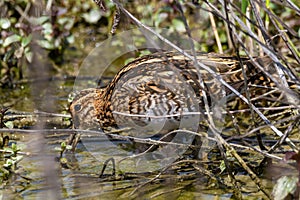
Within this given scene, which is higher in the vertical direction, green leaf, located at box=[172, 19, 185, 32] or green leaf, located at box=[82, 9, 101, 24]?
green leaf, located at box=[82, 9, 101, 24]

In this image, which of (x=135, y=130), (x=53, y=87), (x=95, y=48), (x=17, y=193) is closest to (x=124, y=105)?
(x=135, y=130)

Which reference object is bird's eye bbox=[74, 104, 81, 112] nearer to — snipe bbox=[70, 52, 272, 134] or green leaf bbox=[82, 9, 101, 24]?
snipe bbox=[70, 52, 272, 134]

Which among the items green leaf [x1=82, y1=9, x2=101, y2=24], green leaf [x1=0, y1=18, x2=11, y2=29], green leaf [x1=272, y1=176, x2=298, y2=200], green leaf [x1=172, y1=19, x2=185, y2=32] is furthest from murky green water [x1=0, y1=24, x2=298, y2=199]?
green leaf [x1=82, y1=9, x2=101, y2=24]

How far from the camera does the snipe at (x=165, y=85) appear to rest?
3877 mm

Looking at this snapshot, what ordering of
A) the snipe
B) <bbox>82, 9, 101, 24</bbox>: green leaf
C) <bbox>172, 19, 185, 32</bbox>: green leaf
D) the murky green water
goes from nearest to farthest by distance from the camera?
the murky green water
the snipe
<bbox>172, 19, 185, 32</bbox>: green leaf
<bbox>82, 9, 101, 24</bbox>: green leaf

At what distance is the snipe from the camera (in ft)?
12.7

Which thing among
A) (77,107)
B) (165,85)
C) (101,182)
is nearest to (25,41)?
(77,107)

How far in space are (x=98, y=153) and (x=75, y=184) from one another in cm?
58

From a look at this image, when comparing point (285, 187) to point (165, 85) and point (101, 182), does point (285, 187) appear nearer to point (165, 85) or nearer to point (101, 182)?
point (101, 182)

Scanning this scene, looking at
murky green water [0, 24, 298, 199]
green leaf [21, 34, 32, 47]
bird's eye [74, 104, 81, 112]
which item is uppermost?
green leaf [21, 34, 32, 47]

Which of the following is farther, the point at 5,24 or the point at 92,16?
the point at 92,16

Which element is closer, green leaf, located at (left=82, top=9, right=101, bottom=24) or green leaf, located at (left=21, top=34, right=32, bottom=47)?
green leaf, located at (left=21, top=34, right=32, bottom=47)

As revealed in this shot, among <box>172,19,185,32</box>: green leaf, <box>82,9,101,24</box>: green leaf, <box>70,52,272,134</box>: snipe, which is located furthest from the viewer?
<box>82,9,101,24</box>: green leaf

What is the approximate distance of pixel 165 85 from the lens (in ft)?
13.0
